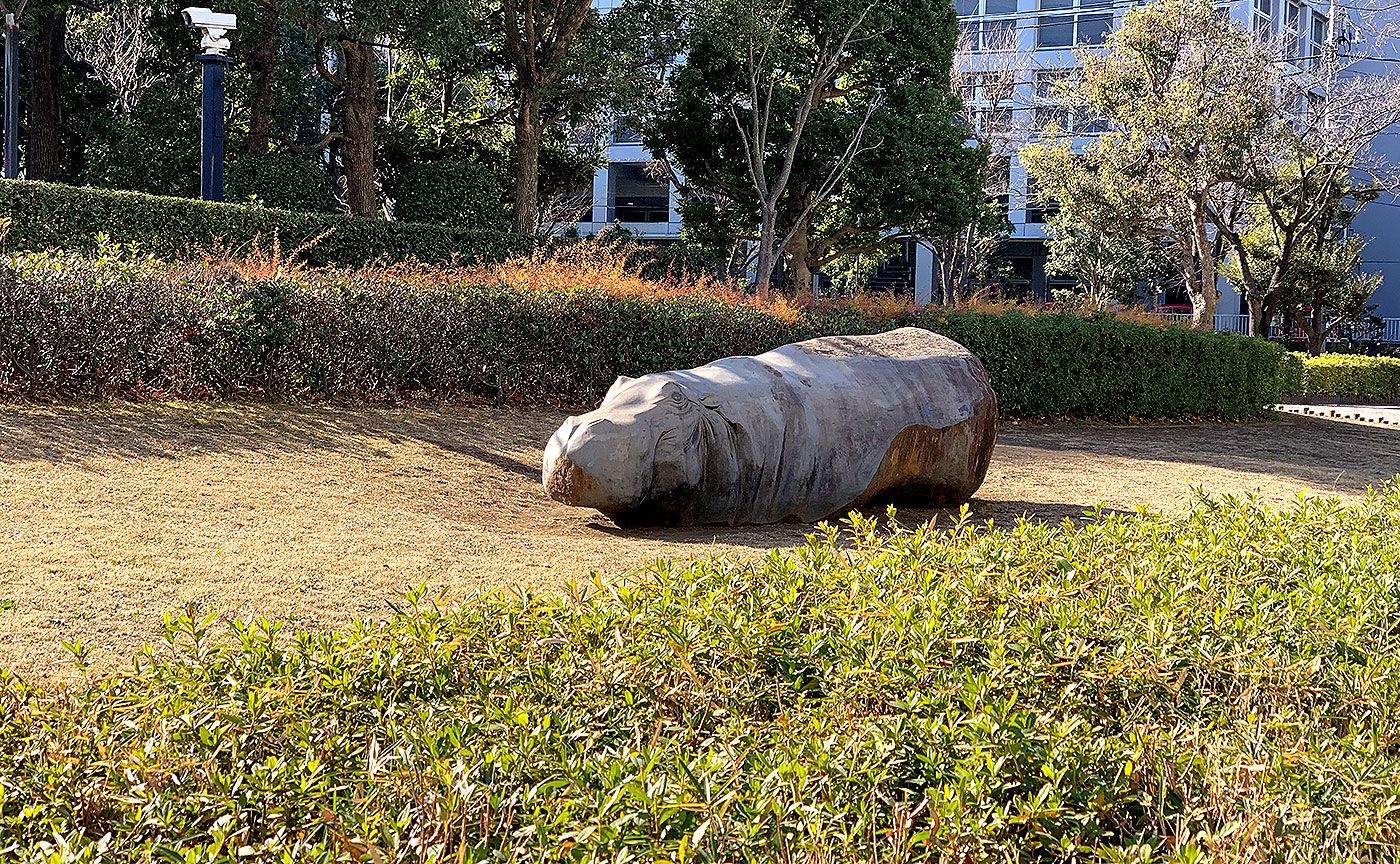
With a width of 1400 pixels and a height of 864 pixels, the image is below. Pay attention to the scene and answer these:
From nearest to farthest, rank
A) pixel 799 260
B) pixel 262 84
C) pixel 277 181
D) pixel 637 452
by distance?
1. pixel 637 452
2. pixel 277 181
3. pixel 262 84
4. pixel 799 260

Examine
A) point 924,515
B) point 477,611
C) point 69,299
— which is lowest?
point 924,515

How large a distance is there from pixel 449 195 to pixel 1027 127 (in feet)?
59.7

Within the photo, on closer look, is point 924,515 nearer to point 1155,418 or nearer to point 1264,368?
point 1155,418

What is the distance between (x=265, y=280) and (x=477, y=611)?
686cm

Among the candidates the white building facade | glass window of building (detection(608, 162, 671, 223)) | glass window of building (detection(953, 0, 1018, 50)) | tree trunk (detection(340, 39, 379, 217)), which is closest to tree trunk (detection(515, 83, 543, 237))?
tree trunk (detection(340, 39, 379, 217))

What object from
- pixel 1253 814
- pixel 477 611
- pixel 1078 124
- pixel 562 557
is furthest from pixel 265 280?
pixel 1078 124

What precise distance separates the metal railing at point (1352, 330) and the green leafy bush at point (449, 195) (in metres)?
20.1

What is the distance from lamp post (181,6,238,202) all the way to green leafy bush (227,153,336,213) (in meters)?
4.19

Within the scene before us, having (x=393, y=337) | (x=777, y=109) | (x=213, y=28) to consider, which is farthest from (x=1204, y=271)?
(x=393, y=337)

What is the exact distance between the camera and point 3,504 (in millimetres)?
5453

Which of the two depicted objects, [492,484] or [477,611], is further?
[492,484]

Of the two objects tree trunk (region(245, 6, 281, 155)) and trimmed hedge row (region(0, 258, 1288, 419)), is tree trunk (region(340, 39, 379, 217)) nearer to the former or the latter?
tree trunk (region(245, 6, 281, 155))

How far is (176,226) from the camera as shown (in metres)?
15.2

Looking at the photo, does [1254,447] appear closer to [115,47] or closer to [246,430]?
[246,430]
